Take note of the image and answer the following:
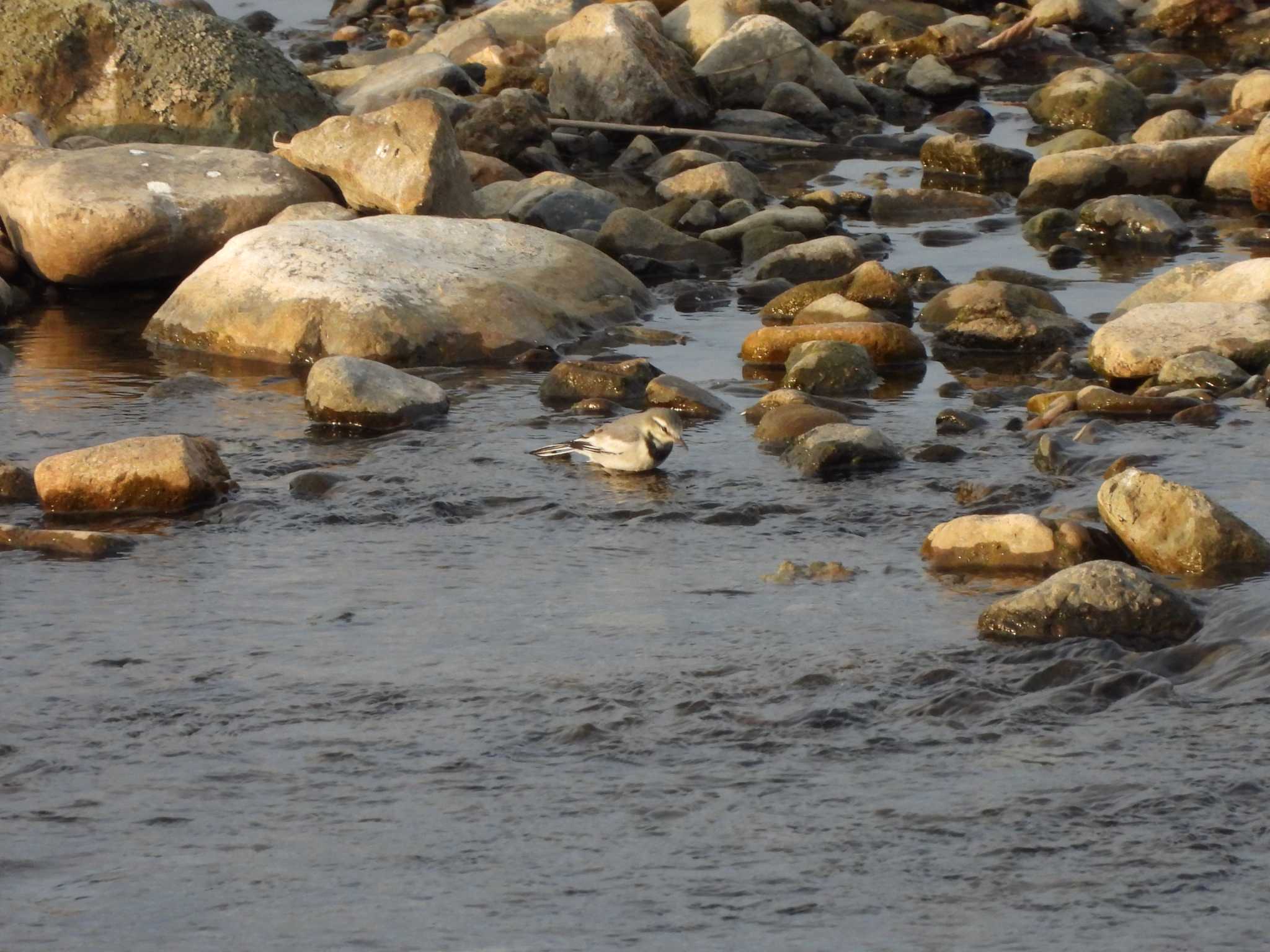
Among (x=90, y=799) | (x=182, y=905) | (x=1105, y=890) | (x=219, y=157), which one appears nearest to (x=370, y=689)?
(x=90, y=799)

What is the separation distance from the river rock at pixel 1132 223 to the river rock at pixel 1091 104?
4.29 m

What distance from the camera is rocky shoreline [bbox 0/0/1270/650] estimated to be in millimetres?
7836

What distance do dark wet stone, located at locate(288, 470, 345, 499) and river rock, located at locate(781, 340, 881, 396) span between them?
2.67 metres

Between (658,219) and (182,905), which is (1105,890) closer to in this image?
(182,905)

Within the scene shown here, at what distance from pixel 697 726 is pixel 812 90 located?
1505cm

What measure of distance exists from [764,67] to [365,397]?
37.3ft

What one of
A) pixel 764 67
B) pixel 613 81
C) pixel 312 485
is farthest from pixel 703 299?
pixel 764 67

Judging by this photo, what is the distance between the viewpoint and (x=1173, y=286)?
429 inches

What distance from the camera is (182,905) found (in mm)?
4566

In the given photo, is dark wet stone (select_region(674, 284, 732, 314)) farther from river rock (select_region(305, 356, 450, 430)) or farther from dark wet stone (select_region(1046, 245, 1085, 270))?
river rock (select_region(305, 356, 450, 430))

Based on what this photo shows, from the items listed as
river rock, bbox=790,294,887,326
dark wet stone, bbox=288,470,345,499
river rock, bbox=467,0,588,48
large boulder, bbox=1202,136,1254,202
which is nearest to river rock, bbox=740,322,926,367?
river rock, bbox=790,294,887,326

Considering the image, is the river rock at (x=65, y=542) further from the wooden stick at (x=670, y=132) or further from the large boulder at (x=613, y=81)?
the large boulder at (x=613, y=81)

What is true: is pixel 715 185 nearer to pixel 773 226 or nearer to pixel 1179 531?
pixel 773 226

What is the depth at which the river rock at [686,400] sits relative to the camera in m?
9.30
